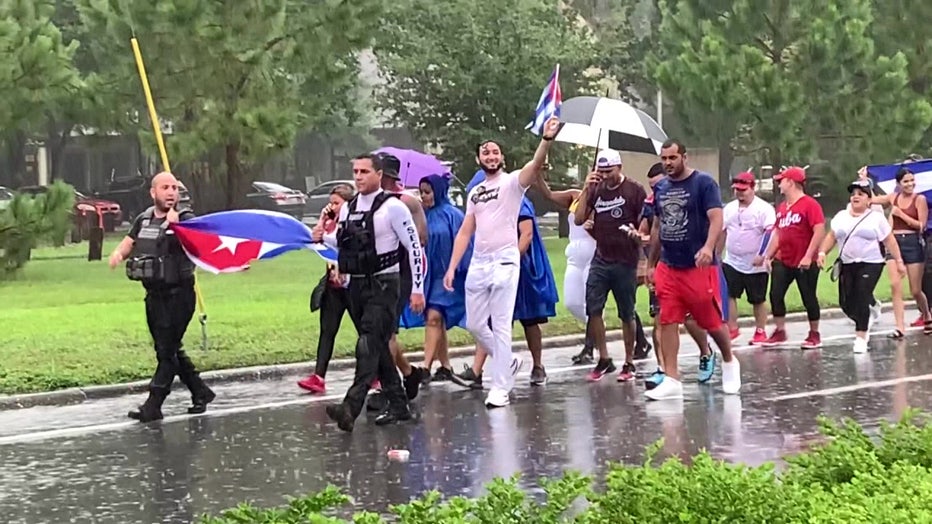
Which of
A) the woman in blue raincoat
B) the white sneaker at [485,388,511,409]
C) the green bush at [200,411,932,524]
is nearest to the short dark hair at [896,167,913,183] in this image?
the woman in blue raincoat

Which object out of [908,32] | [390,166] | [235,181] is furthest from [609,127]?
[908,32]

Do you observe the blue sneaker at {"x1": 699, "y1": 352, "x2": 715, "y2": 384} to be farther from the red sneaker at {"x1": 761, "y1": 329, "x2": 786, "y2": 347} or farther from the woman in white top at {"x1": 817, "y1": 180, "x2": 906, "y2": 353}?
the red sneaker at {"x1": 761, "y1": 329, "x2": 786, "y2": 347}

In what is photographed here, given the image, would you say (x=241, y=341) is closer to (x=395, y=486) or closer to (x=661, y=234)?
(x=661, y=234)

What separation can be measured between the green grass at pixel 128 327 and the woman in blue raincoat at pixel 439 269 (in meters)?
2.02

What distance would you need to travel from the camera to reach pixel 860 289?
13805 millimetres

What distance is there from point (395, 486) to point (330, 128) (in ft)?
137

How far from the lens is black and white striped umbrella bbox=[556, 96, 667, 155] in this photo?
11867 millimetres

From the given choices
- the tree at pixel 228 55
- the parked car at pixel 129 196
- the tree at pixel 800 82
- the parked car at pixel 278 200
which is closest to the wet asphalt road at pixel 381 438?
the tree at pixel 228 55

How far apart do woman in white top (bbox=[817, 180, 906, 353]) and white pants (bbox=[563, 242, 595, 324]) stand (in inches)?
105

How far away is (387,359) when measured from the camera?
982cm

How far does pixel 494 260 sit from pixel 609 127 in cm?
195

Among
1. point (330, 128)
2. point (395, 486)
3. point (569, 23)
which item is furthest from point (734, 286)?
point (330, 128)

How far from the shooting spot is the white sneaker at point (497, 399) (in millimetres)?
10562

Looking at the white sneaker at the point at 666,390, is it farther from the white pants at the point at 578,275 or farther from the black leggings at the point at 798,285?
the black leggings at the point at 798,285
